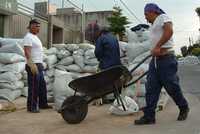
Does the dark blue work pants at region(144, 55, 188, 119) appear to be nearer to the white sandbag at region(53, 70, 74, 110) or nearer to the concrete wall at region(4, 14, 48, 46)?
the white sandbag at region(53, 70, 74, 110)

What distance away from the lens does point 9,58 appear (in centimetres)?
898

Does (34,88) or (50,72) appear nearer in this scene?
(34,88)

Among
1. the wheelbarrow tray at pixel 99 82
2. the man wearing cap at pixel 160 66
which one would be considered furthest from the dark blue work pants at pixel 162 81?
the wheelbarrow tray at pixel 99 82

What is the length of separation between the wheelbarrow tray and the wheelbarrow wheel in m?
0.14

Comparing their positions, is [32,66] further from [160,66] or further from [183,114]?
[183,114]

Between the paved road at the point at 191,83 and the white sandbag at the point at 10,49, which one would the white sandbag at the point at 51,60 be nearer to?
the white sandbag at the point at 10,49

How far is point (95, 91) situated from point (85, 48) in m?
3.20

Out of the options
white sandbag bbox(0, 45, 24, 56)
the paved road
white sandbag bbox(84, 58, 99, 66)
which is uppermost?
white sandbag bbox(0, 45, 24, 56)

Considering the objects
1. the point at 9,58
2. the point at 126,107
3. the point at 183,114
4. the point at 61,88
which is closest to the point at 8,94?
the point at 9,58

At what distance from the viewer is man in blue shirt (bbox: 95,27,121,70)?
22.9 ft

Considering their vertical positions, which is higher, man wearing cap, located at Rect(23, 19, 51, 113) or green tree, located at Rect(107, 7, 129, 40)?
green tree, located at Rect(107, 7, 129, 40)

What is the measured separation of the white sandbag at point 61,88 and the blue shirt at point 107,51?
102cm

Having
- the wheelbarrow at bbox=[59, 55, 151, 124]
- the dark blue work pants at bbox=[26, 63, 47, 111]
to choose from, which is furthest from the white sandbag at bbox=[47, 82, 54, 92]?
the wheelbarrow at bbox=[59, 55, 151, 124]

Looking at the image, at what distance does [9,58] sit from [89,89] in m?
3.18
